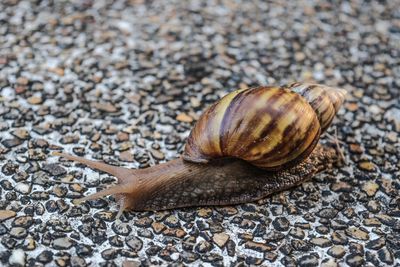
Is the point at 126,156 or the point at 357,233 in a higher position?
the point at 126,156

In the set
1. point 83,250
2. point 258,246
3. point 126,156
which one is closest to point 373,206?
point 258,246

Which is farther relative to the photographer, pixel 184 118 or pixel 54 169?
pixel 184 118

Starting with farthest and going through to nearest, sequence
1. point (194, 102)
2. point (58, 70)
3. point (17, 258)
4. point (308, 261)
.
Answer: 1. point (58, 70)
2. point (194, 102)
3. point (308, 261)
4. point (17, 258)

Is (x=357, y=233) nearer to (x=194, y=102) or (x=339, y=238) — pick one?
(x=339, y=238)

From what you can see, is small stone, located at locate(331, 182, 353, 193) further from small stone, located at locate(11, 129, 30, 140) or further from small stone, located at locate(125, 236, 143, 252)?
small stone, located at locate(11, 129, 30, 140)

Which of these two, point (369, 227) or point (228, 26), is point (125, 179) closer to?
point (369, 227)

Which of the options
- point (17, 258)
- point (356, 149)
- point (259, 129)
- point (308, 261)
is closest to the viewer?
point (17, 258)

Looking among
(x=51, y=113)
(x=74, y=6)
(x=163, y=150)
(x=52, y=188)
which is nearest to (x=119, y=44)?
(x=74, y=6)
